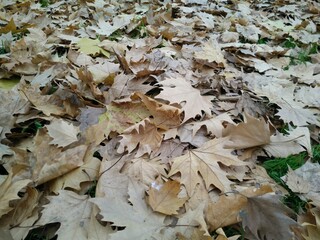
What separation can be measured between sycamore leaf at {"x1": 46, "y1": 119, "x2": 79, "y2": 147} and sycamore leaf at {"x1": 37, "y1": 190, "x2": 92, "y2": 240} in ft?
0.82

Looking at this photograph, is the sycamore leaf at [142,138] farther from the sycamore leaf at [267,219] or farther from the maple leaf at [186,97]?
the sycamore leaf at [267,219]

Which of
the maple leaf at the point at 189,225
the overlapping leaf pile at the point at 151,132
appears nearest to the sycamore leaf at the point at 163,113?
the overlapping leaf pile at the point at 151,132

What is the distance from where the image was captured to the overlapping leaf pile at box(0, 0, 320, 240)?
1001 millimetres

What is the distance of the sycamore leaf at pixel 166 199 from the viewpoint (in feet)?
3.35

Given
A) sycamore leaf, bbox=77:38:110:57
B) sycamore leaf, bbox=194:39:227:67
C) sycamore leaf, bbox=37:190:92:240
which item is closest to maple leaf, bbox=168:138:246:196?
sycamore leaf, bbox=37:190:92:240

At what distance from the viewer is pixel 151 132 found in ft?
4.33

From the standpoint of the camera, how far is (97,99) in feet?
5.04

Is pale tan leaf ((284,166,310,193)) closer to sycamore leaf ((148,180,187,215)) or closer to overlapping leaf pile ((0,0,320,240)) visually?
overlapping leaf pile ((0,0,320,240))

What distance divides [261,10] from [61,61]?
232 cm

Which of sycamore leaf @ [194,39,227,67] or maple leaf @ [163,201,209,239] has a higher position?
maple leaf @ [163,201,209,239]

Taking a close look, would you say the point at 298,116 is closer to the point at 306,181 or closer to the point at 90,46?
the point at 306,181

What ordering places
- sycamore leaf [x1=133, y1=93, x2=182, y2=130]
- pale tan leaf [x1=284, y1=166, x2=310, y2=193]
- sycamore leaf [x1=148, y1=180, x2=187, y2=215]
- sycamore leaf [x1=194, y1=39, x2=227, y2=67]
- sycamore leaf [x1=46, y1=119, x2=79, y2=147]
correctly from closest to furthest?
sycamore leaf [x1=148, y1=180, x2=187, y2=215]
pale tan leaf [x1=284, y1=166, x2=310, y2=193]
sycamore leaf [x1=46, y1=119, x2=79, y2=147]
sycamore leaf [x1=133, y1=93, x2=182, y2=130]
sycamore leaf [x1=194, y1=39, x2=227, y2=67]

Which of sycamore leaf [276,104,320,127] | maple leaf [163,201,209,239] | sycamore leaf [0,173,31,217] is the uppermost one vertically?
sycamore leaf [0,173,31,217]

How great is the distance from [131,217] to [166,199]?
0.14 meters
